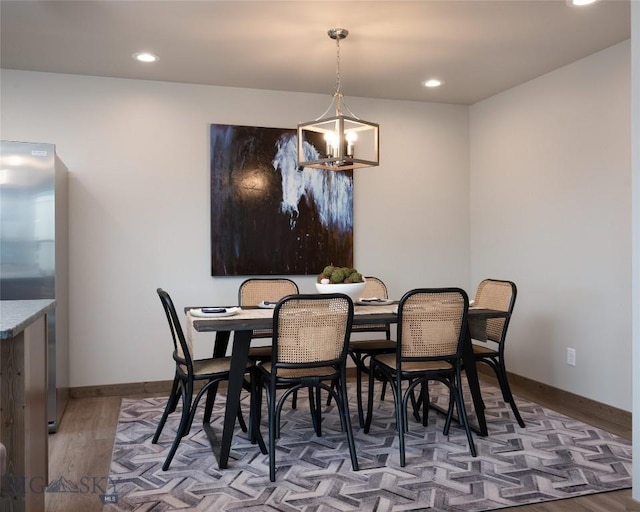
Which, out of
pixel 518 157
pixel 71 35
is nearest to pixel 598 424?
pixel 518 157

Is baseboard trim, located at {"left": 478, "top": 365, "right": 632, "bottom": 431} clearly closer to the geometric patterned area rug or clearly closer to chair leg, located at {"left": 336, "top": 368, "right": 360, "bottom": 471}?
the geometric patterned area rug

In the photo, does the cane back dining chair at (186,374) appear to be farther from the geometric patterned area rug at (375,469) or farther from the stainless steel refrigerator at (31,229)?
the stainless steel refrigerator at (31,229)

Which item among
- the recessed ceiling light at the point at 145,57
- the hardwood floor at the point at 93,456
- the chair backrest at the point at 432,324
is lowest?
the hardwood floor at the point at 93,456

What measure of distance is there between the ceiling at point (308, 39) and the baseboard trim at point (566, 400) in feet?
7.80

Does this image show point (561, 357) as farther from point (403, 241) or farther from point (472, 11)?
point (472, 11)

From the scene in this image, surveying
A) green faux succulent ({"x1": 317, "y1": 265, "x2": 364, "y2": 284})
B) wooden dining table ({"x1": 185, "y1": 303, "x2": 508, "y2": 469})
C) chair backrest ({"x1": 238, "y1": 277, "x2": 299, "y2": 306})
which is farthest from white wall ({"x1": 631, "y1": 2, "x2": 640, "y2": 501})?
chair backrest ({"x1": 238, "y1": 277, "x2": 299, "y2": 306})

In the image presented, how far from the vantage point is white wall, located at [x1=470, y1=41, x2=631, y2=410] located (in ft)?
11.9

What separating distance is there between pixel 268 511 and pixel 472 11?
2.76 meters

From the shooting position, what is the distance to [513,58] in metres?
3.87

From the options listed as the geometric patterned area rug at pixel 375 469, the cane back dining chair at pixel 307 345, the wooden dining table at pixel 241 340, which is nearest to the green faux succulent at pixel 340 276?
the wooden dining table at pixel 241 340

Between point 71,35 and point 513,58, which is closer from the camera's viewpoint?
point 71,35

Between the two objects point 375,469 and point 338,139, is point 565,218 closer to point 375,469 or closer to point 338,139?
point 338,139

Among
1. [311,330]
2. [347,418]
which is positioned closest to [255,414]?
[347,418]

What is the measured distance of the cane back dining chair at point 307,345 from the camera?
2.69 meters
